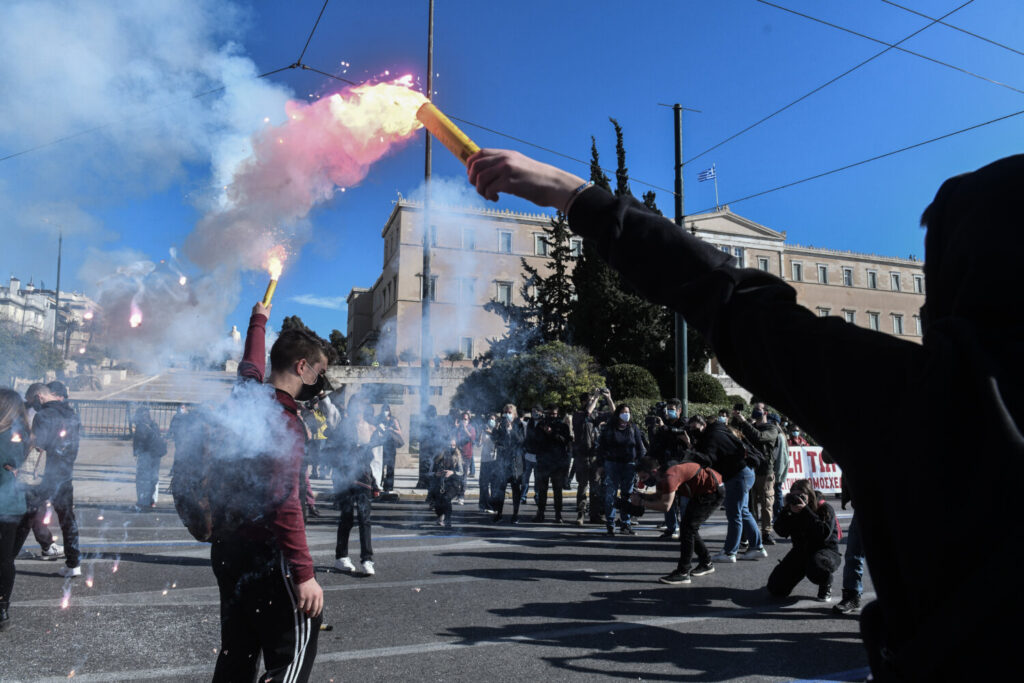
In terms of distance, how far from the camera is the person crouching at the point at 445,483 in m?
11.2

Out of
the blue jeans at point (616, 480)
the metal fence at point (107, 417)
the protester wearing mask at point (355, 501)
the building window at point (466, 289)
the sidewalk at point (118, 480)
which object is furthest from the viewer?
the building window at point (466, 289)

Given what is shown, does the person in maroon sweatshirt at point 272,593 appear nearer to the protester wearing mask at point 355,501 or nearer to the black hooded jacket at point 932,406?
the black hooded jacket at point 932,406

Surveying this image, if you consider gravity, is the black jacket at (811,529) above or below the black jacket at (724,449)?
below

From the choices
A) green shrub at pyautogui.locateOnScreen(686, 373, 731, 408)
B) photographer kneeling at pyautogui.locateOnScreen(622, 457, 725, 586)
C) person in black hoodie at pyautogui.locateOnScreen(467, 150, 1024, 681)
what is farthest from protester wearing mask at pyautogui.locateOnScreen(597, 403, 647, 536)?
green shrub at pyautogui.locateOnScreen(686, 373, 731, 408)

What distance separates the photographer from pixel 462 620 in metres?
5.93

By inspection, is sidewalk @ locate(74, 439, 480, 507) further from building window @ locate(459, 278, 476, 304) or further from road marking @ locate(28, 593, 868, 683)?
building window @ locate(459, 278, 476, 304)

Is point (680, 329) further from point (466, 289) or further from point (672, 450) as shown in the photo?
point (466, 289)

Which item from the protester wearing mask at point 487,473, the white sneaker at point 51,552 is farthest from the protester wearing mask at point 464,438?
the white sneaker at point 51,552

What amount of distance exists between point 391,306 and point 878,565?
4705 cm

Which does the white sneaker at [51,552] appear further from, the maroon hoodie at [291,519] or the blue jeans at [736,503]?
the blue jeans at [736,503]

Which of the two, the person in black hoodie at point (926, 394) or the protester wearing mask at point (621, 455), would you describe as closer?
the person in black hoodie at point (926, 394)

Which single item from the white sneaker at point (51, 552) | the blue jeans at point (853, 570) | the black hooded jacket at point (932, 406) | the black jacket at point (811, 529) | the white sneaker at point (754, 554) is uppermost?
the black hooded jacket at point (932, 406)

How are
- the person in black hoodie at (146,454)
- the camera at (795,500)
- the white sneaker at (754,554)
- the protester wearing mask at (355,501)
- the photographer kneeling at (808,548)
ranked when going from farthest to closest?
1. the person in black hoodie at (146,454)
2. the white sneaker at (754,554)
3. the protester wearing mask at (355,501)
4. the camera at (795,500)
5. the photographer kneeling at (808,548)

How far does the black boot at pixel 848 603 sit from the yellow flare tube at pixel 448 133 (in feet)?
21.7
